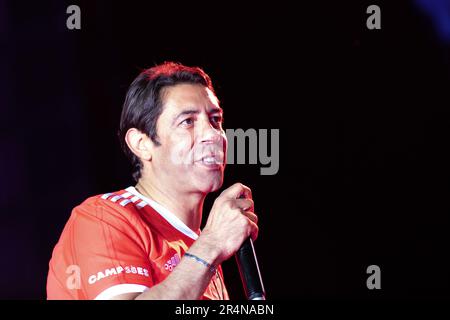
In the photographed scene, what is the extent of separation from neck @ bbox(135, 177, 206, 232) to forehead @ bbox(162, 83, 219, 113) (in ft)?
0.91

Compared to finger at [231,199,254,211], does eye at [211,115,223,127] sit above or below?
above

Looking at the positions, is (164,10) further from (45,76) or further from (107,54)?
(45,76)

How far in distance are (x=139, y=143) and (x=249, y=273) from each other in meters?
0.78

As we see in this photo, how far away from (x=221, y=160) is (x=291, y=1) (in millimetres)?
1424

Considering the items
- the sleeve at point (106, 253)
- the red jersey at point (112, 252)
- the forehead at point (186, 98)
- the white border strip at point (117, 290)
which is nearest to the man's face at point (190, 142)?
the forehead at point (186, 98)

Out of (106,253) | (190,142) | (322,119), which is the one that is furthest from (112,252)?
(322,119)

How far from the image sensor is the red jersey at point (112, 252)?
5.04ft

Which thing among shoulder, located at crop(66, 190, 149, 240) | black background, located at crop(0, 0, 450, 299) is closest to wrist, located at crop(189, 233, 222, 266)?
shoulder, located at crop(66, 190, 149, 240)

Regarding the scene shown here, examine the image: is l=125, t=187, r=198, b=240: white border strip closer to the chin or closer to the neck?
the neck

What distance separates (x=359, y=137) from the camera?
10.2 feet

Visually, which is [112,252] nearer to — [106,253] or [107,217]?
[106,253]

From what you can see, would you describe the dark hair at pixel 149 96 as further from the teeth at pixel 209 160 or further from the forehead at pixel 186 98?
the teeth at pixel 209 160

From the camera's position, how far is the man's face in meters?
1.90

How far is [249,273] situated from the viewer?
1.50 metres
